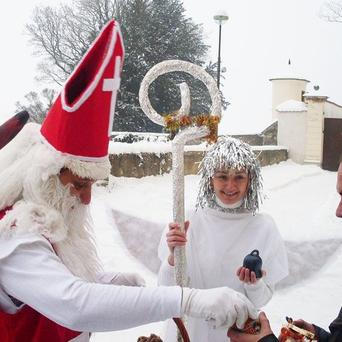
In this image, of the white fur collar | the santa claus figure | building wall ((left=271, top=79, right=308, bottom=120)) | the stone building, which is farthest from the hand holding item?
building wall ((left=271, top=79, right=308, bottom=120))

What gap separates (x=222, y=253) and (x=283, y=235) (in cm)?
452

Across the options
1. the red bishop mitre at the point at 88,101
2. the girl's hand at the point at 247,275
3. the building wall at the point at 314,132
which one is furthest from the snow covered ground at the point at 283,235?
the building wall at the point at 314,132

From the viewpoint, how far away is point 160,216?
23.0 ft

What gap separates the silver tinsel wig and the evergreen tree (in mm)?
16259

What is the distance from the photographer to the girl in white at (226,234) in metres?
2.27

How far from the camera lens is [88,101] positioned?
1.34 meters

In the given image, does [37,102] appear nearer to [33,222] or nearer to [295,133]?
[295,133]

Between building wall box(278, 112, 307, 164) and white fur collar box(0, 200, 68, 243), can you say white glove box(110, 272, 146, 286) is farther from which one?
building wall box(278, 112, 307, 164)

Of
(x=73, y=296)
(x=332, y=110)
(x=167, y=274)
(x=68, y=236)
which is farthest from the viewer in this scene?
(x=332, y=110)

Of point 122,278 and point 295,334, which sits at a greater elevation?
point 122,278

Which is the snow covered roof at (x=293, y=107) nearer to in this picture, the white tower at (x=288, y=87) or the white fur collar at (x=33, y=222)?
the white tower at (x=288, y=87)

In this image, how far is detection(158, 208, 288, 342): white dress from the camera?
225 centimetres

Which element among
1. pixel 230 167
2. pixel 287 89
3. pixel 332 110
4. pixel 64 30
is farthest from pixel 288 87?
pixel 230 167

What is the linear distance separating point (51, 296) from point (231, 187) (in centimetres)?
→ 131
